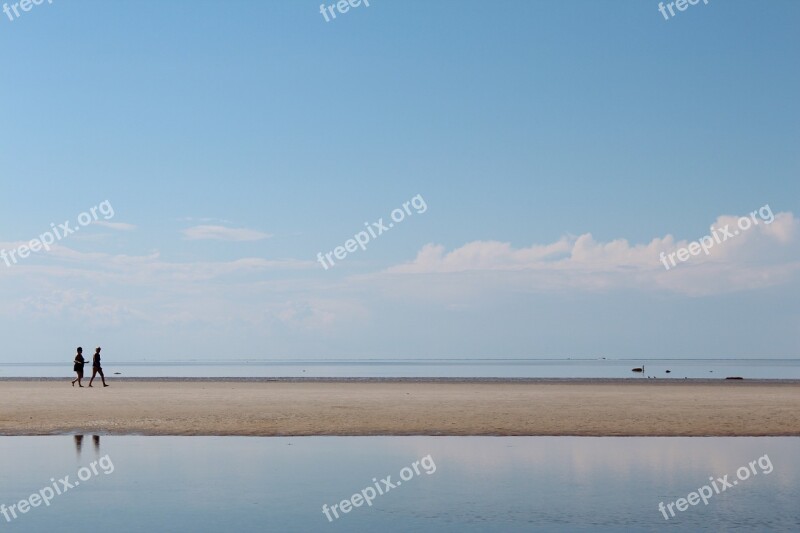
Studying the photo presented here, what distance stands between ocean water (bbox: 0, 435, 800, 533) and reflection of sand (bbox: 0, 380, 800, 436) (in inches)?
105

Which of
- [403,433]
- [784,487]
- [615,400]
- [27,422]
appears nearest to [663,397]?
[615,400]

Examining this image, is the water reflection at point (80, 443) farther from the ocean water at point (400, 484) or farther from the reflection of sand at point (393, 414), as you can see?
the reflection of sand at point (393, 414)

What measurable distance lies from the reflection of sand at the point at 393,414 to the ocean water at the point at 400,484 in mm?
2663

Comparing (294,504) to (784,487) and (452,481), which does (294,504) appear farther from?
(784,487)

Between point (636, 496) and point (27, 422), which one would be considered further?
point (27, 422)

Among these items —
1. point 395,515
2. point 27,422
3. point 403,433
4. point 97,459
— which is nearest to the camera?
point 395,515

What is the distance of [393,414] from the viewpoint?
3466 cm

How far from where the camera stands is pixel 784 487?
1833cm

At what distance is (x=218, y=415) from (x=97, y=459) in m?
12.0

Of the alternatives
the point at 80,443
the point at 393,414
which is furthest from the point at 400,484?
the point at 393,414

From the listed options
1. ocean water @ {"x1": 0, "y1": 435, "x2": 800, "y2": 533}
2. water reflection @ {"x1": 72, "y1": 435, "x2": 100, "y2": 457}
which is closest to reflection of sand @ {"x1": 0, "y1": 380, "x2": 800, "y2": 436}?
water reflection @ {"x1": 72, "y1": 435, "x2": 100, "y2": 457}

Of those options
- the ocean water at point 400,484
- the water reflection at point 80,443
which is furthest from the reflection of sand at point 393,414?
the ocean water at point 400,484

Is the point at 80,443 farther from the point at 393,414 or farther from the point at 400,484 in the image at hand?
the point at 393,414

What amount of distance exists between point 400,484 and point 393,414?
1583 centimetres
